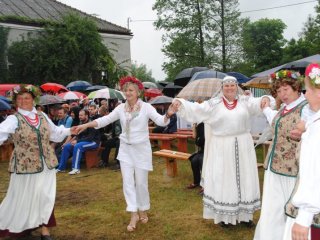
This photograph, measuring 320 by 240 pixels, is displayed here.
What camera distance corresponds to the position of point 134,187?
5141mm

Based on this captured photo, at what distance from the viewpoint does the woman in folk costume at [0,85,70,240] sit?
4555 millimetres

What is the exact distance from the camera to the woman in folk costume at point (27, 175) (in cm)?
455

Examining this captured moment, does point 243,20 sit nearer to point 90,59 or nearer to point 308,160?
point 90,59

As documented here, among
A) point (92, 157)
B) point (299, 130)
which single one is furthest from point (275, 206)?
point (92, 157)

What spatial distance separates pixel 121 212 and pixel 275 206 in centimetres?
276

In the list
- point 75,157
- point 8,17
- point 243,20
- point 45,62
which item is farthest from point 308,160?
point 243,20

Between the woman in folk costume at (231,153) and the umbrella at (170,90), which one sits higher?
the umbrella at (170,90)

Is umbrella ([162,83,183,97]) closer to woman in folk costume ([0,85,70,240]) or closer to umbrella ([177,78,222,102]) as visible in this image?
umbrella ([177,78,222,102])

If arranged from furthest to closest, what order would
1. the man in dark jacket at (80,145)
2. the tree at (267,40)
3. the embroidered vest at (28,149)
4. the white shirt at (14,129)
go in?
1. the tree at (267,40)
2. the man in dark jacket at (80,145)
3. the embroidered vest at (28,149)
4. the white shirt at (14,129)

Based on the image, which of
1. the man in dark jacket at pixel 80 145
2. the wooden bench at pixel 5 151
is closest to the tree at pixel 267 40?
the wooden bench at pixel 5 151

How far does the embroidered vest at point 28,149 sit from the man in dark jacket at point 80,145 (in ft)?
14.9

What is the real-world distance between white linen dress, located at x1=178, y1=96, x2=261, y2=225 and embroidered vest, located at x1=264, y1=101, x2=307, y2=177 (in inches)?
42.0

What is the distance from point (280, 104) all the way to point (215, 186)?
1417 millimetres

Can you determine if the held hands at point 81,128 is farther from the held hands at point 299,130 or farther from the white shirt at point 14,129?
the held hands at point 299,130
